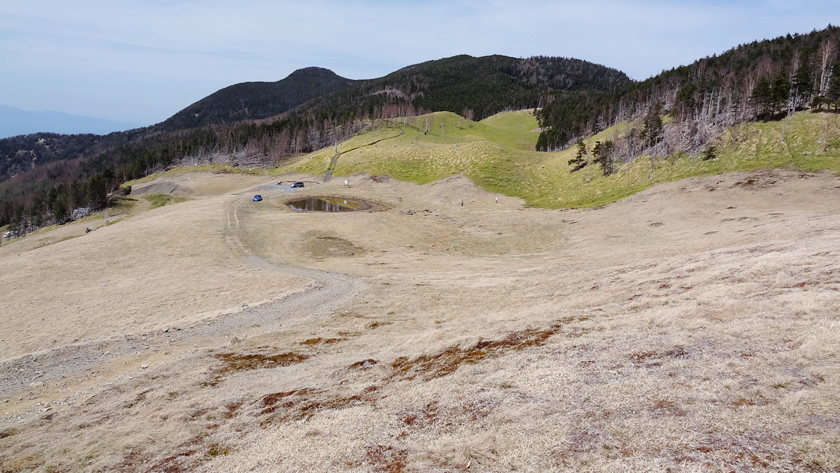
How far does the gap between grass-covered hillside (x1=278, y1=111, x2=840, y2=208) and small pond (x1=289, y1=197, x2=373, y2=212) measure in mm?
24226

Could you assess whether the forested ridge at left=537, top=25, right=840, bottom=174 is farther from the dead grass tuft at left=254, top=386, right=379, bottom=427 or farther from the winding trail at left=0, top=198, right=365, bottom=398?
the dead grass tuft at left=254, top=386, right=379, bottom=427

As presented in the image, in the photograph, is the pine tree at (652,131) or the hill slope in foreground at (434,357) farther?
the pine tree at (652,131)

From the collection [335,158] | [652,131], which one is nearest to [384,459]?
[652,131]

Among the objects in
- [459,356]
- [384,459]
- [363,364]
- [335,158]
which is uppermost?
[335,158]

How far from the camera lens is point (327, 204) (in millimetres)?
85000

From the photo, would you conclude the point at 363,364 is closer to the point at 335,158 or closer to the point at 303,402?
the point at 303,402

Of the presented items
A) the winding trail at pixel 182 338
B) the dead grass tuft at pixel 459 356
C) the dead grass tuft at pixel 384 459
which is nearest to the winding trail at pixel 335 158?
the winding trail at pixel 182 338

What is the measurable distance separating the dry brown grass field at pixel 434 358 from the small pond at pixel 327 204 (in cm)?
3159

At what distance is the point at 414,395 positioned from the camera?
45.9ft

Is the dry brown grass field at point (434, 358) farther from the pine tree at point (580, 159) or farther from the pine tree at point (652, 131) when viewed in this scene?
the pine tree at point (580, 159)

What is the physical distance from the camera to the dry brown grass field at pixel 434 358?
9.95m

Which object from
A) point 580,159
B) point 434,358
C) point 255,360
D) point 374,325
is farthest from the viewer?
point 580,159

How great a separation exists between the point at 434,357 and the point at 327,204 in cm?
7074

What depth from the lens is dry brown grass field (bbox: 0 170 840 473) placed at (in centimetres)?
995
